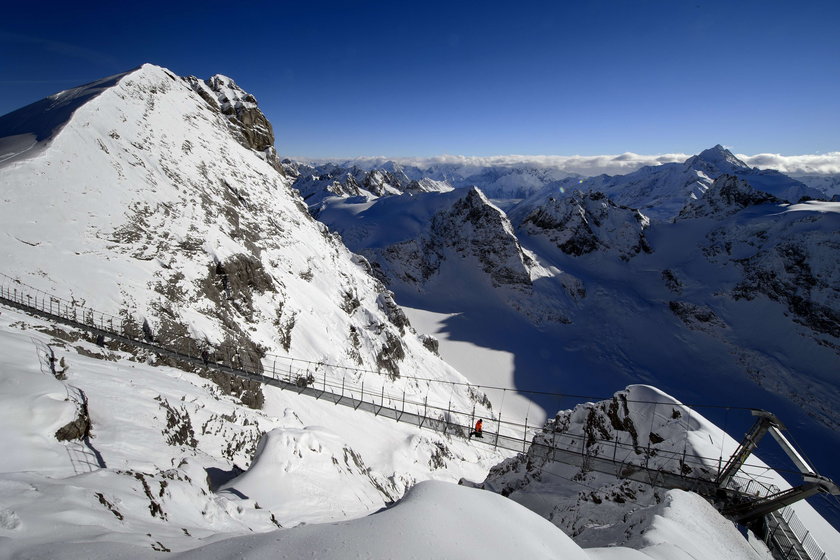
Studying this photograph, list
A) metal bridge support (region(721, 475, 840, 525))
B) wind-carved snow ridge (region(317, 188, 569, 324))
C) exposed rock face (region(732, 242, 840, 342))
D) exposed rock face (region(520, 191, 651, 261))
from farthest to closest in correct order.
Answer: exposed rock face (region(520, 191, 651, 261)) → wind-carved snow ridge (region(317, 188, 569, 324)) → exposed rock face (region(732, 242, 840, 342)) → metal bridge support (region(721, 475, 840, 525))

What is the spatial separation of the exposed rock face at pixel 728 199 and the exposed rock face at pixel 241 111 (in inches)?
4536

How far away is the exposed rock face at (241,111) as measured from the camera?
61.8 m

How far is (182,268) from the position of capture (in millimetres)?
29188

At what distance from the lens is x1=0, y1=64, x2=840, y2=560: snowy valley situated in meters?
8.45

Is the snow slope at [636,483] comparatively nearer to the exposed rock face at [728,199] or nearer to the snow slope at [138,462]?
the snow slope at [138,462]

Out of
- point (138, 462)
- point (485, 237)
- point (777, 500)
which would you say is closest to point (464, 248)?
point (485, 237)

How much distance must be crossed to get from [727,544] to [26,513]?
766 inches

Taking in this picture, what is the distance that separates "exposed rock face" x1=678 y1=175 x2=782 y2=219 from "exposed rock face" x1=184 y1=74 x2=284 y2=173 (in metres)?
115

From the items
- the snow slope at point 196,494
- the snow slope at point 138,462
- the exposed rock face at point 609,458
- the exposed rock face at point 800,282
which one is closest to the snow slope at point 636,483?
the exposed rock face at point 609,458

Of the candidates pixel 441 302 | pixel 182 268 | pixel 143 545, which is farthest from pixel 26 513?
pixel 441 302

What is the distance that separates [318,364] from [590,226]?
10009 centimetres

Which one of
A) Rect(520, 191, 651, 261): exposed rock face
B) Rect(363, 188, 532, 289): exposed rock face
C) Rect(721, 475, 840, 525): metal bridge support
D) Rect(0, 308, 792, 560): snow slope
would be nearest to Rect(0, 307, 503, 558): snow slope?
Rect(0, 308, 792, 560): snow slope

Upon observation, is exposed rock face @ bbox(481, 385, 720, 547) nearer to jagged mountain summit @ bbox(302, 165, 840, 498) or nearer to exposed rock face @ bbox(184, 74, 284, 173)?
jagged mountain summit @ bbox(302, 165, 840, 498)

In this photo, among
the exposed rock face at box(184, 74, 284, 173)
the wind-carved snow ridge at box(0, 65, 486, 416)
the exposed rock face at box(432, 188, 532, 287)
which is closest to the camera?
the wind-carved snow ridge at box(0, 65, 486, 416)
